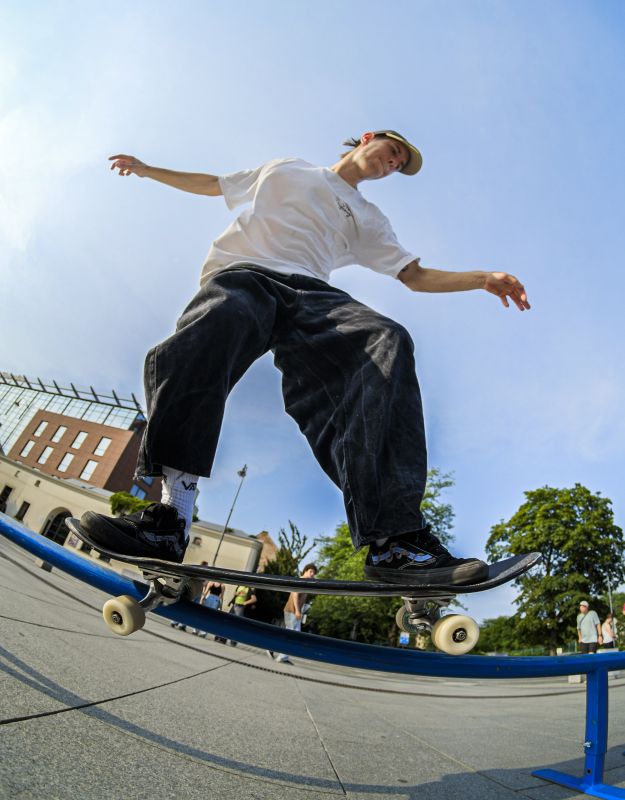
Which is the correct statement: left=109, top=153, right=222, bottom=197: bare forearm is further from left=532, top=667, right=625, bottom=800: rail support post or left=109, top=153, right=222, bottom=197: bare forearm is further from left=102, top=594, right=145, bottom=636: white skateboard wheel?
left=532, top=667, right=625, bottom=800: rail support post

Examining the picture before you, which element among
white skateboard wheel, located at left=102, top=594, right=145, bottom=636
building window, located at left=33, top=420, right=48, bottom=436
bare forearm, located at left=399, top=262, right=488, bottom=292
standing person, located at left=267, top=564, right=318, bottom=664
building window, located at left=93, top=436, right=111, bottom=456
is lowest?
white skateboard wheel, located at left=102, top=594, right=145, bottom=636

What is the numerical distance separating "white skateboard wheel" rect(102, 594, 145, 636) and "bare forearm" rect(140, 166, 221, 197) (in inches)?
88.3

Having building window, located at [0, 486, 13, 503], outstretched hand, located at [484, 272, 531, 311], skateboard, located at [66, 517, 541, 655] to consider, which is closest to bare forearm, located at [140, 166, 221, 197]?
outstretched hand, located at [484, 272, 531, 311]

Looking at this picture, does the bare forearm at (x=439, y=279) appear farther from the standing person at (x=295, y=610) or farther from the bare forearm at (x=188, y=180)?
the standing person at (x=295, y=610)

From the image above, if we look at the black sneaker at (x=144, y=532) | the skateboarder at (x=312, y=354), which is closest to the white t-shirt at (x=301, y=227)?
the skateboarder at (x=312, y=354)

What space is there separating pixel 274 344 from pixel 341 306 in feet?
1.22

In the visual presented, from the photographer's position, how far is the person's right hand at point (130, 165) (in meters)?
2.62

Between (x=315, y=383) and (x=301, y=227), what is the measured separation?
885 mm

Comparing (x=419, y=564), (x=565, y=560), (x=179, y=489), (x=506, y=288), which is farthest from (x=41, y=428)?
(x=419, y=564)

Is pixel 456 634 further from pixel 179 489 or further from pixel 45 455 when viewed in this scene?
pixel 45 455

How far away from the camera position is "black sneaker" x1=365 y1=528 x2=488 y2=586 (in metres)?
1.36

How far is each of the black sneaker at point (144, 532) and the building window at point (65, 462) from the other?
190 feet

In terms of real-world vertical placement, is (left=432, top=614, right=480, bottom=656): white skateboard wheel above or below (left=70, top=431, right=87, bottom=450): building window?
below

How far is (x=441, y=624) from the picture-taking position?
1422 mm
